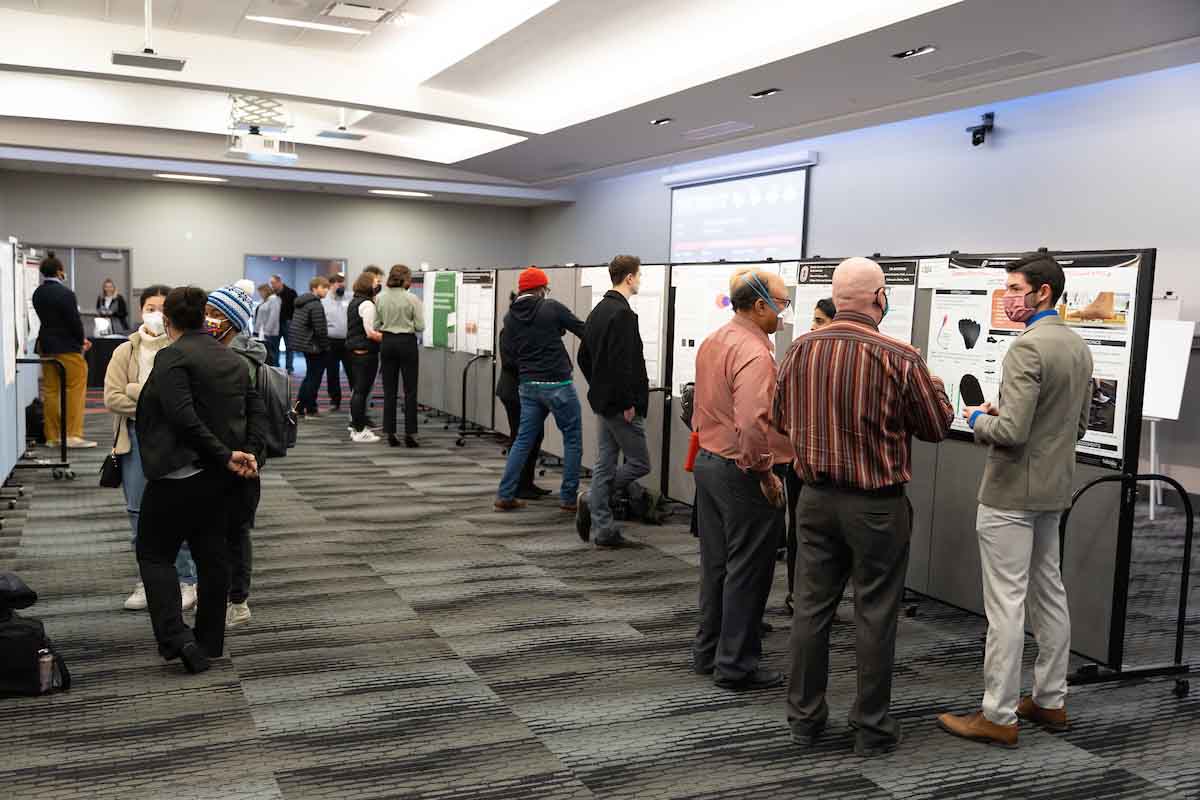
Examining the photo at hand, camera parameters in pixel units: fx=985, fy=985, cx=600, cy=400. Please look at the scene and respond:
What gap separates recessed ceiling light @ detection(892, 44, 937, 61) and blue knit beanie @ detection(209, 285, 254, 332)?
5651mm

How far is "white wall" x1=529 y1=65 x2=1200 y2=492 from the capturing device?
804 centimetres

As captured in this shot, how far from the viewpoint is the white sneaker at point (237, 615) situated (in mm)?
4246

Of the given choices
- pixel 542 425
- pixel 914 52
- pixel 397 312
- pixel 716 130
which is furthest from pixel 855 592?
pixel 716 130

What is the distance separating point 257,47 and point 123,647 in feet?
24.7

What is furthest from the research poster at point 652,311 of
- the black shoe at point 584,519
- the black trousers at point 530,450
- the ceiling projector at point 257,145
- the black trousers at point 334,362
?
the ceiling projector at point 257,145

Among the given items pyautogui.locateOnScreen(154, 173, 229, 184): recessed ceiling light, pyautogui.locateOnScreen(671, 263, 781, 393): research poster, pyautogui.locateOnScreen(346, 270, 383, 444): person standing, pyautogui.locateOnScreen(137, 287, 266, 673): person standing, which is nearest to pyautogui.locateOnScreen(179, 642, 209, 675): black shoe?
pyautogui.locateOnScreen(137, 287, 266, 673): person standing

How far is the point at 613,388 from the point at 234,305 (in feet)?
7.58

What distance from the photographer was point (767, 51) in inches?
323

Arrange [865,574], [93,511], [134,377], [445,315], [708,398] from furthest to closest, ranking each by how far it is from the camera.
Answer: [445,315] → [93,511] → [134,377] → [708,398] → [865,574]

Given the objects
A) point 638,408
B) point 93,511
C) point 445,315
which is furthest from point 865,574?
point 445,315

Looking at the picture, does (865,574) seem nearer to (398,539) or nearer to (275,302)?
(398,539)

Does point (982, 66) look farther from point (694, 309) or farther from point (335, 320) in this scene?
point (335, 320)

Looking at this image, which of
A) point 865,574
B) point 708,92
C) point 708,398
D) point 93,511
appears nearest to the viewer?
point 865,574

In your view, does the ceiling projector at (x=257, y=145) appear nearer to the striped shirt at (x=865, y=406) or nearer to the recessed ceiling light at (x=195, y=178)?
the recessed ceiling light at (x=195, y=178)
